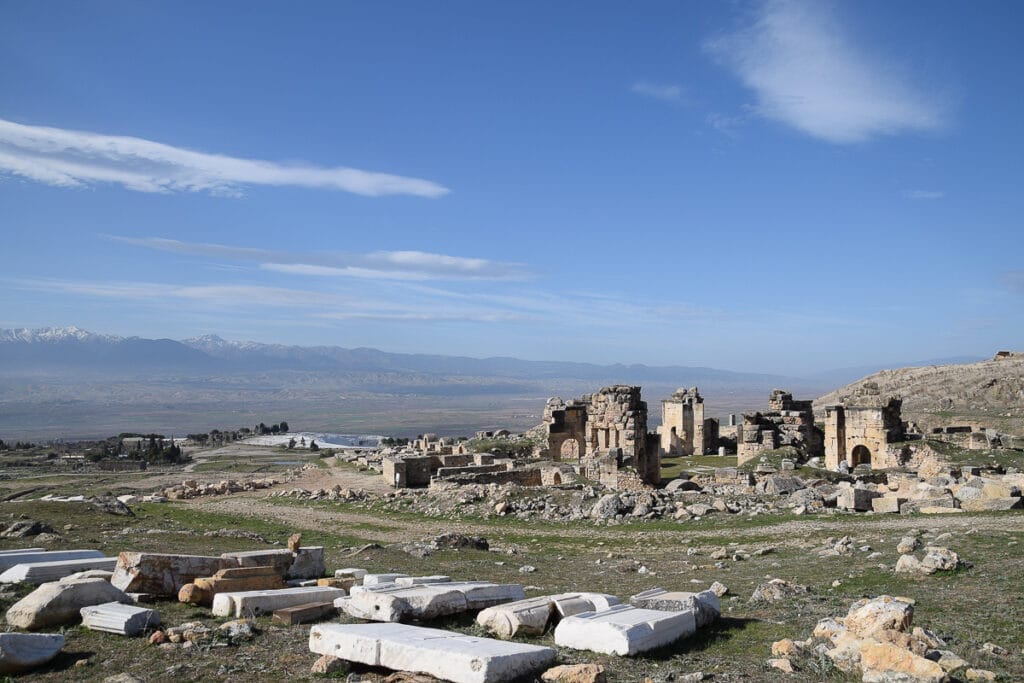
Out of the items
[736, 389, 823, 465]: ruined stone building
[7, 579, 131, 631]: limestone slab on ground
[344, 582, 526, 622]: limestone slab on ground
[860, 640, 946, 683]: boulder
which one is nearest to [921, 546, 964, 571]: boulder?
[860, 640, 946, 683]: boulder

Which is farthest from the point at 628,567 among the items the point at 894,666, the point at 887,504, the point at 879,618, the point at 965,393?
the point at 965,393

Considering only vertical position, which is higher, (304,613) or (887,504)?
(304,613)

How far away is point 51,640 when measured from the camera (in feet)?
26.8

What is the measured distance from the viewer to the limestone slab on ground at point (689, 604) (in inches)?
372

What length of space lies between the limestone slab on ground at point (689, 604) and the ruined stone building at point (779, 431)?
2399cm

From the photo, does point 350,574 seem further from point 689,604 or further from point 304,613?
point 689,604

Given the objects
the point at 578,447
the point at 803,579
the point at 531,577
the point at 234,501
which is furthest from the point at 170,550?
the point at 578,447

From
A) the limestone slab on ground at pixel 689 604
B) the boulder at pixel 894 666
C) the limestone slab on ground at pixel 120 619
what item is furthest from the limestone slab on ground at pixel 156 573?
the boulder at pixel 894 666

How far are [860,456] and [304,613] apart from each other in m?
28.4

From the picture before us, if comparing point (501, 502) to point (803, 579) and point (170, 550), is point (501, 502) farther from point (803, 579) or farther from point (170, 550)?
point (803, 579)

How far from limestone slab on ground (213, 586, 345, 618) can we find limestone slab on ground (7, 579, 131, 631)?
4.86 ft

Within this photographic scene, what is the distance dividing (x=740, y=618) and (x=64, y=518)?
1913 cm

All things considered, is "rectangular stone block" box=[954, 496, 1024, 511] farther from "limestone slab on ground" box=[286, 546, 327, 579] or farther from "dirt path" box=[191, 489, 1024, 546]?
"limestone slab on ground" box=[286, 546, 327, 579]

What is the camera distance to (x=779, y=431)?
36406 mm
